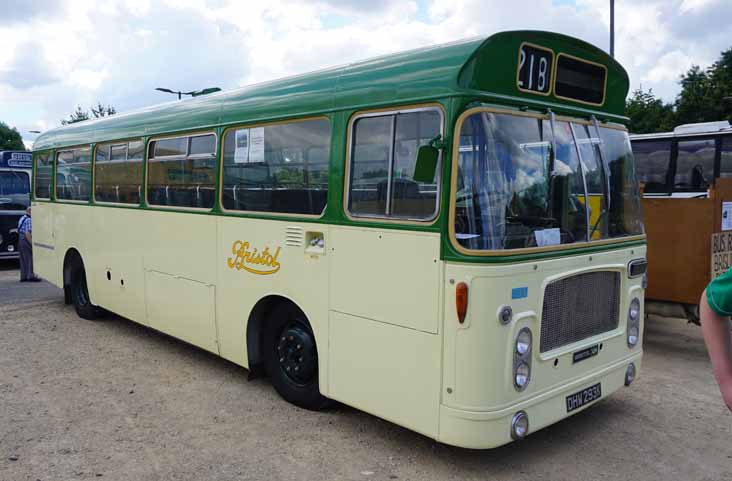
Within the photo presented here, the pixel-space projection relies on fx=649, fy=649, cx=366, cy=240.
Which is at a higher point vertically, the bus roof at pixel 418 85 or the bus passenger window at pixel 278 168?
the bus roof at pixel 418 85

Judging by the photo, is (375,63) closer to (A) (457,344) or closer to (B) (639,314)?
(A) (457,344)

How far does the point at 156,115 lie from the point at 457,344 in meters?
4.93

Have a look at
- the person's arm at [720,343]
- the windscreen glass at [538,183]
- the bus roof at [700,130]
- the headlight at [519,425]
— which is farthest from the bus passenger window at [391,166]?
the bus roof at [700,130]

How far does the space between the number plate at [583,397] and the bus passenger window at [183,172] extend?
12.2 feet

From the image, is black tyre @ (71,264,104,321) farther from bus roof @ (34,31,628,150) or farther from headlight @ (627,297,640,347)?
headlight @ (627,297,640,347)

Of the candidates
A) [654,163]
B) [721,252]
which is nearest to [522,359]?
[721,252]

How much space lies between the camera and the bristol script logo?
556cm

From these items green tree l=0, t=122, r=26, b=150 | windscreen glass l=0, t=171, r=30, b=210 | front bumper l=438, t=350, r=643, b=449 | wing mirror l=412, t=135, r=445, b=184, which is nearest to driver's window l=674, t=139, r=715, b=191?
front bumper l=438, t=350, r=643, b=449

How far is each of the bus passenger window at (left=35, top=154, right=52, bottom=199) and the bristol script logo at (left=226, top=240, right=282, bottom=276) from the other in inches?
225

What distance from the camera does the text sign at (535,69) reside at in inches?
169

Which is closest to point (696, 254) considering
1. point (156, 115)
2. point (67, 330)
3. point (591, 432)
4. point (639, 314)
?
point (639, 314)

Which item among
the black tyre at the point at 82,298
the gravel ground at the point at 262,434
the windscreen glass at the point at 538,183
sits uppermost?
the windscreen glass at the point at 538,183

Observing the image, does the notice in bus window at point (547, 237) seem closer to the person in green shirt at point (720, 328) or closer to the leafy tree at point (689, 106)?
the person in green shirt at point (720, 328)

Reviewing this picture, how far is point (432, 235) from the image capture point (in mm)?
4141
